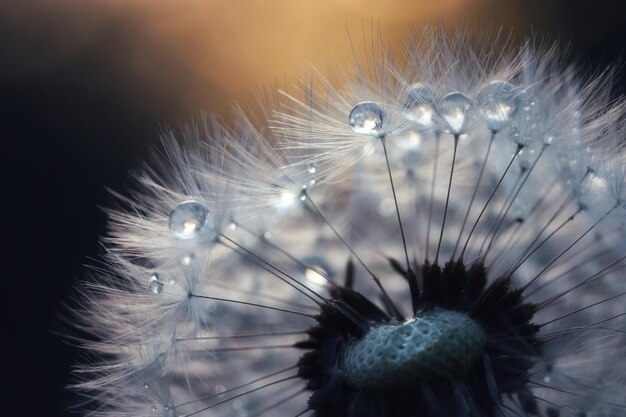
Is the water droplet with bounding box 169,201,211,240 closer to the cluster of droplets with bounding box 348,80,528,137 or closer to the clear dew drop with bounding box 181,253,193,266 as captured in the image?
the clear dew drop with bounding box 181,253,193,266

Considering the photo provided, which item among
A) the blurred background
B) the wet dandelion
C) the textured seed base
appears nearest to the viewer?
the textured seed base

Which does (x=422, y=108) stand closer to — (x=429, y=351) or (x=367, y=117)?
(x=367, y=117)

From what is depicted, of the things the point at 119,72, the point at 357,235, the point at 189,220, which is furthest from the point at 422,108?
the point at 119,72

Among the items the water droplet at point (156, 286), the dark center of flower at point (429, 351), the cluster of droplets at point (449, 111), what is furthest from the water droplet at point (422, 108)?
the water droplet at point (156, 286)

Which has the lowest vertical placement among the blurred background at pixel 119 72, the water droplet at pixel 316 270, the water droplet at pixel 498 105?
the water droplet at pixel 316 270

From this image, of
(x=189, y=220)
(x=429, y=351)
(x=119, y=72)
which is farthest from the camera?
(x=119, y=72)

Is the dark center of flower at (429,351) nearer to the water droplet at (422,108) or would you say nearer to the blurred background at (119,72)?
the water droplet at (422,108)

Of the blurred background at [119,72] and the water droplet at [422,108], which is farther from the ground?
the blurred background at [119,72]

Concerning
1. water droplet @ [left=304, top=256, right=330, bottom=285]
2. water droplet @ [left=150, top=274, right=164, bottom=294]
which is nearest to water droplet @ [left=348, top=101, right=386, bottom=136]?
water droplet @ [left=304, top=256, right=330, bottom=285]
